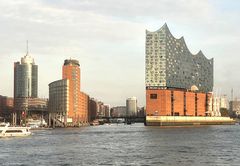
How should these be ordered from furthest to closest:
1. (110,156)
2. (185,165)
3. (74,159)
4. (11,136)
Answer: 1. (11,136)
2. (110,156)
3. (74,159)
4. (185,165)

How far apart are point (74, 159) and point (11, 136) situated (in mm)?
75933

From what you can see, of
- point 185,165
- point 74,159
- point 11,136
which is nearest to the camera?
point 185,165

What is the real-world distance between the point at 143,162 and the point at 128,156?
8.39m

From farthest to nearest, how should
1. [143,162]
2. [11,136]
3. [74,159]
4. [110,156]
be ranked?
1. [11,136]
2. [110,156]
3. [74,159]
4. [143,162]

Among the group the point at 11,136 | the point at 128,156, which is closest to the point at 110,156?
the point at 128,156

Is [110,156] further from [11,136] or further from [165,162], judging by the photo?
A: [11,136]

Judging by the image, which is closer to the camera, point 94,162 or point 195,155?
point 94,162

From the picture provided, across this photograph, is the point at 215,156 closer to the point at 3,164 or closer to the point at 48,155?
the point at 48,155

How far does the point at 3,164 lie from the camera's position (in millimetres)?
59938

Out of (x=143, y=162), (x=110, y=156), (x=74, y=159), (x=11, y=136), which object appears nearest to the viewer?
(x=143, y=162)

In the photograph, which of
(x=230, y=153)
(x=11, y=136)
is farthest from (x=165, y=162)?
(x=11, y=136)

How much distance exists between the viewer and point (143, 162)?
61.6 meters

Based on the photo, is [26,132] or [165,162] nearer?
[165,162]

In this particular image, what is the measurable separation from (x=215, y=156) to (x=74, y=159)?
18296mm
